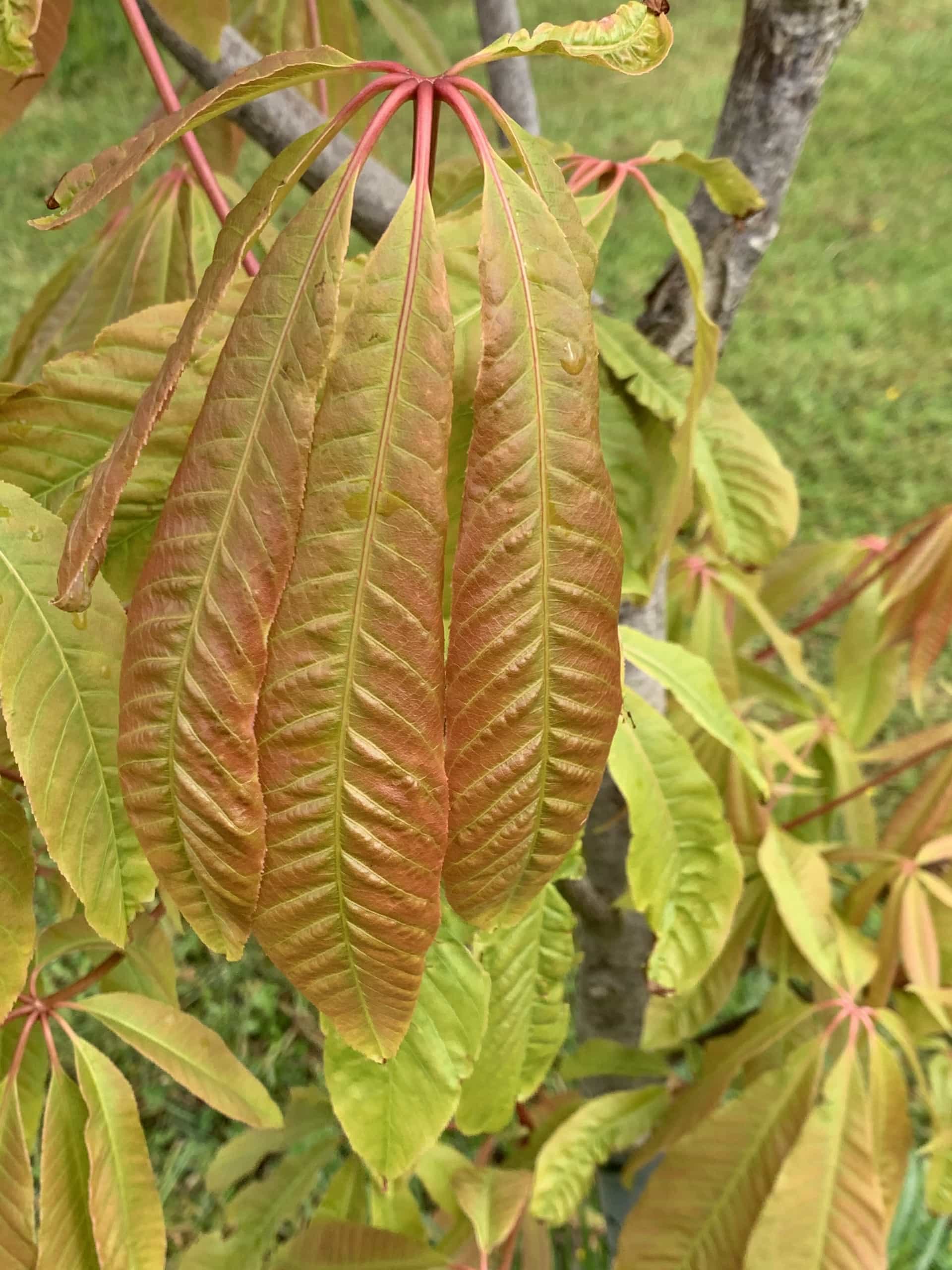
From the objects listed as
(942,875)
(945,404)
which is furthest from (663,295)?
(945,404)

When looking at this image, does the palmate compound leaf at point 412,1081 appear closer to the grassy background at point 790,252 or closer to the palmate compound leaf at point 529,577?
the palmate compound leaf at point 529,577

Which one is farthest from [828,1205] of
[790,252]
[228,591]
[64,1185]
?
[790,252]

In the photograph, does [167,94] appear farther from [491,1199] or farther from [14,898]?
[491,1199]

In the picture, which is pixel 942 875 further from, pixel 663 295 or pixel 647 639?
pixel 663 295

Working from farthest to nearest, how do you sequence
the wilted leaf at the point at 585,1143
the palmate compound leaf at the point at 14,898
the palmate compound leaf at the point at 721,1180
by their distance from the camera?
the wilted leaf at the point at 585,1143
the palmate compound leaf at the point at 721,1180
the palmate compound leaf at the point at 14,898

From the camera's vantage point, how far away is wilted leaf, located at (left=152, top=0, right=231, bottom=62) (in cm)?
56

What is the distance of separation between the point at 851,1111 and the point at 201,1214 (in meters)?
1.24

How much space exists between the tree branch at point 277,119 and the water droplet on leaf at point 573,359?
0.43m

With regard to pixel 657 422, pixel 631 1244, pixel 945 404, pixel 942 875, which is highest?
pixel 945 404

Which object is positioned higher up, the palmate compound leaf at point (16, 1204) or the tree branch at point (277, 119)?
the tree branch at point (277, 119)

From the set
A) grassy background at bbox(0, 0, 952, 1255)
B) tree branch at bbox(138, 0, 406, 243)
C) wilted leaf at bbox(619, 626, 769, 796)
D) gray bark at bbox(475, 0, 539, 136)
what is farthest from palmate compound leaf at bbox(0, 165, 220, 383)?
grassy background at bbox(0, 0, 952, 1255)

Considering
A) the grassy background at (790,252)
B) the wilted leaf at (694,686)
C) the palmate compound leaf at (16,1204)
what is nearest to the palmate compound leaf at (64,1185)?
the palmate compound leaf at (16,1204)

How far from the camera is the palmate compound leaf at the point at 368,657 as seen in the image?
302mm

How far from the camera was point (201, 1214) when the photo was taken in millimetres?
1505
